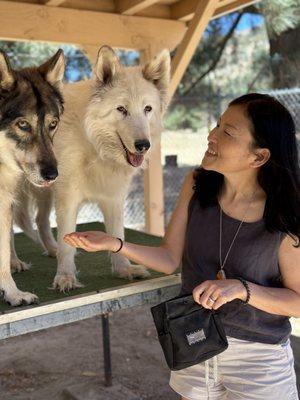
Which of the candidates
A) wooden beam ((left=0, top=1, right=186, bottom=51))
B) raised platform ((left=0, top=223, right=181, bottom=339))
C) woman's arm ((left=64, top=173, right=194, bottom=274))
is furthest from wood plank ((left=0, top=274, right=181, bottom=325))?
wooden beam ((left=0, top=1, right=186, bottom=51))

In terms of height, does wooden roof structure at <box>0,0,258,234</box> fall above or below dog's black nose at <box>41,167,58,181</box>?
above

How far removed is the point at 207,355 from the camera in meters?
2.04

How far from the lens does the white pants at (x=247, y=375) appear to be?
81.5 inches

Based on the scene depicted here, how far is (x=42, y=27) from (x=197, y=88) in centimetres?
796

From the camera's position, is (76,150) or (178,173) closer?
(76,150)

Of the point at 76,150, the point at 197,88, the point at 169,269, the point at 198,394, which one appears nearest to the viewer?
the point at 198,394

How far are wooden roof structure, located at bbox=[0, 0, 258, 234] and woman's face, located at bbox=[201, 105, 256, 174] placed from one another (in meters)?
2.58

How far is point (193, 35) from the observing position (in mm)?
4578

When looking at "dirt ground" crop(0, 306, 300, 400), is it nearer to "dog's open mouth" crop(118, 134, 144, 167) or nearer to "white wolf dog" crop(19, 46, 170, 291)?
"white wolf dog" crop(19, 46, 170, 291)

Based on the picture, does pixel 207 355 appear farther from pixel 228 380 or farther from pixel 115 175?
pixel 115 175

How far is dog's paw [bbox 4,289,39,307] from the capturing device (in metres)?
2.54

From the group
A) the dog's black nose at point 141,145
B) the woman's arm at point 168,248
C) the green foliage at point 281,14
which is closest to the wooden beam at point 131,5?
the dog's black nose at point 141,145

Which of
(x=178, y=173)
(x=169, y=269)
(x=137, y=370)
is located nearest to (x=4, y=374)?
(x=137, y=370)

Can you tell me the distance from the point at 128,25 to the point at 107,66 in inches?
92.2
